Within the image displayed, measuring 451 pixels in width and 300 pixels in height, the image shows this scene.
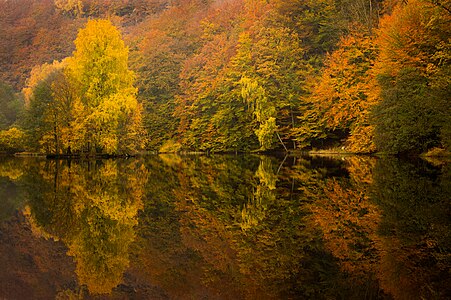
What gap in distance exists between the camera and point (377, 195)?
884cm

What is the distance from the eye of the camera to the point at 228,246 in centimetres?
508

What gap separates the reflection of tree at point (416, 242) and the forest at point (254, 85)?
9.70 m

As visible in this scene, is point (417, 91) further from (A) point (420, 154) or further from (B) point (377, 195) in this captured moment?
(B) point (377, 195)

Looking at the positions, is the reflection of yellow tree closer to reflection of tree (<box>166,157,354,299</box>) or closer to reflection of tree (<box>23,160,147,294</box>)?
reflection of tree (<box>166,157,354,299</box>)

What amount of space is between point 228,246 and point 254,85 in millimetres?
34362

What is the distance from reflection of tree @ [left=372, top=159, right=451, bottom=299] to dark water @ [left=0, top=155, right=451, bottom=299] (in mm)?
Answer: 13

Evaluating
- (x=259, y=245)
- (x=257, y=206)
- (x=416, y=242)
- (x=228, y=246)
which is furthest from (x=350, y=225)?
(x=257, y=206)

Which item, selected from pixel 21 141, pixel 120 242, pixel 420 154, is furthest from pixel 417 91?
pixel 21 141

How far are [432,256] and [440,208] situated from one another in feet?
10.3

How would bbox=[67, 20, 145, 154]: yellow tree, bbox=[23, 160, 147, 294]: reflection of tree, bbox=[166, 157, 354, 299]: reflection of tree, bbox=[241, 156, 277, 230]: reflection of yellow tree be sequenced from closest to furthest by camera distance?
1. bbox=[166, 157, 354, 299]: reflection of tree
2. bbox=[23, 160, 147, 294]: reflection of tree
3. bbox=[241, 156, 277, 230]: reflection of yellow tree
4. bbox=[67, 20, 145, 154]: yellow tree

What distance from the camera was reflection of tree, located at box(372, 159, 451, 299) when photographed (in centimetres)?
353

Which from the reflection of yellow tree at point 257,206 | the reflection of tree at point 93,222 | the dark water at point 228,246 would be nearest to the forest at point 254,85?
the reflection of yellow tree at point 257,206

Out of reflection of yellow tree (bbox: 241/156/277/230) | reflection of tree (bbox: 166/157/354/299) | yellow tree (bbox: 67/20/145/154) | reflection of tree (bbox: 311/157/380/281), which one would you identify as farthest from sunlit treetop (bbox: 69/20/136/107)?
reflection of tree (bbox: 311/157/380/281)

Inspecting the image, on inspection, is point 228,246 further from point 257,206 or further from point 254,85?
point 254,85
